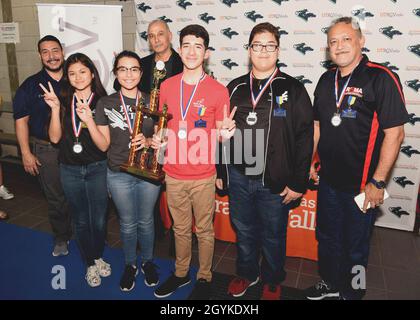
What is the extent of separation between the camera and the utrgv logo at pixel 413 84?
3.66m

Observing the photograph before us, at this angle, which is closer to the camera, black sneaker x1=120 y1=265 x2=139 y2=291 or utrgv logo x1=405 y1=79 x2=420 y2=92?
black sneaker x1=120 y1=265 x2=139 y2=291

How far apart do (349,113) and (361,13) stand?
2.18 metres

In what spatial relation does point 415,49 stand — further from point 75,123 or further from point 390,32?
point 75,123

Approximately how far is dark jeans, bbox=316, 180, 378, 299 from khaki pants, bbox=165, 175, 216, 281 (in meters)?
0.86

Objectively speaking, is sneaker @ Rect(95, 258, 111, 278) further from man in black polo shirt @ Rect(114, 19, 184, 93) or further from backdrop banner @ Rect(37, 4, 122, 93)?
backdrop banner @ Rect(37, 4, 122, 93)

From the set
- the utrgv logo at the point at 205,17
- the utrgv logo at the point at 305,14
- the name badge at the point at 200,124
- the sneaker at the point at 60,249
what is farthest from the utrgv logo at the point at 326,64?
the sneaker at the point at 60,249

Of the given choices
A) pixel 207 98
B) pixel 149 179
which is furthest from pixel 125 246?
pixel 207 98

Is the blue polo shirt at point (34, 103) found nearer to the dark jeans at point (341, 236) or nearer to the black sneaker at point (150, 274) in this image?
the black sneaker at point (150, 274)

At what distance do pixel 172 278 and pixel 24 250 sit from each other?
1709 millimetres

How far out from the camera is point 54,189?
307 cm

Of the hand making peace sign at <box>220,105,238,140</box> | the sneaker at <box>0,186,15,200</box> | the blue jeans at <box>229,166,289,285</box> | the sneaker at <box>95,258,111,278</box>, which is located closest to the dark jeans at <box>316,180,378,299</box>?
the blue jeans at <box>229,166,289,285</box>

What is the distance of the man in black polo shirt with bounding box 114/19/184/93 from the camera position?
3.17m
